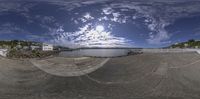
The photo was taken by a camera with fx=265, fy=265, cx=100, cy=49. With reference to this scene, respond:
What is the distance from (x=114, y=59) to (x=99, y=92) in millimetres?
794

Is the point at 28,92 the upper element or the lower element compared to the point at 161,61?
lower

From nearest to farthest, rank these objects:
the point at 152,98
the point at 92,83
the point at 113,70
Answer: the point at 152,98
the point at 92,83
the point at 113,70

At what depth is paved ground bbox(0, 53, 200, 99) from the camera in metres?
4.11

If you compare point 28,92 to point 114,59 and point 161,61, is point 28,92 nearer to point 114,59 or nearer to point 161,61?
point 114,59

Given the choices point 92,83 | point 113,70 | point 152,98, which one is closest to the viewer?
point 152,98

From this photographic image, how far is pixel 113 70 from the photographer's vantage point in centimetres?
457

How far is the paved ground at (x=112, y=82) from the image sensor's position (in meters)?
4.11

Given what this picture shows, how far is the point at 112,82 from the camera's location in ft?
14.3

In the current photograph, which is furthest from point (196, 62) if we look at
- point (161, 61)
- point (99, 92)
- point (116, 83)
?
point (99, 92)

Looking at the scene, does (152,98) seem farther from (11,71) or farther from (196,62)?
(11,71)

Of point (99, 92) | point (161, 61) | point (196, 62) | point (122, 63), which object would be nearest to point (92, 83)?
point (99, 92)

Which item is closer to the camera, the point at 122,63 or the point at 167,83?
the point at 167,83

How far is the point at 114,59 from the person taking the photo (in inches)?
185

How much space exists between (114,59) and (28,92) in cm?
157
